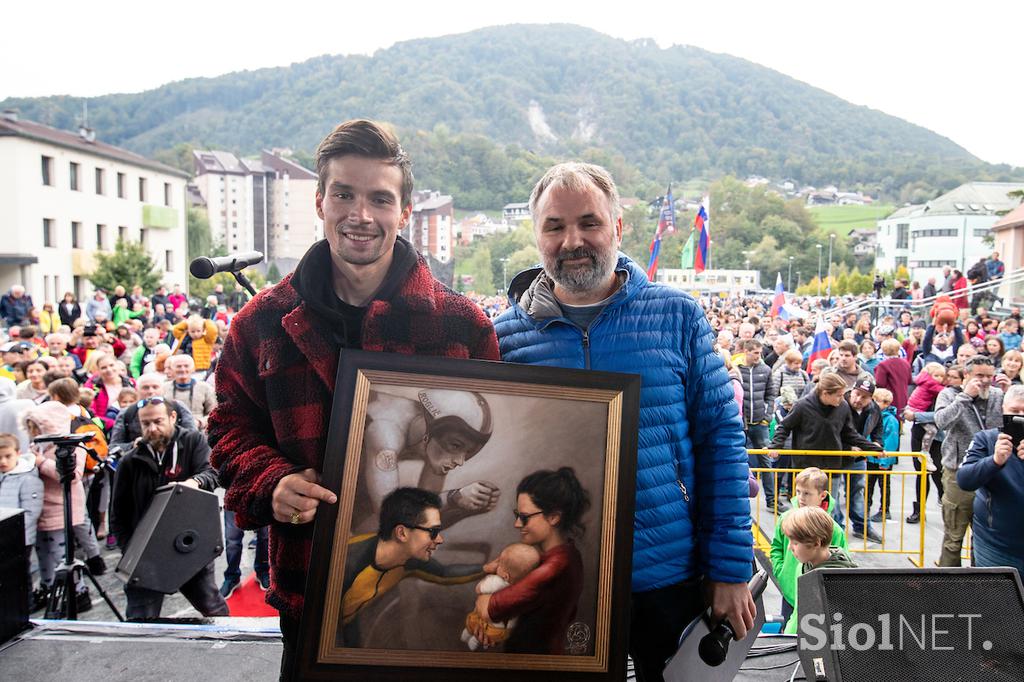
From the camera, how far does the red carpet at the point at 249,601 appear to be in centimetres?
548

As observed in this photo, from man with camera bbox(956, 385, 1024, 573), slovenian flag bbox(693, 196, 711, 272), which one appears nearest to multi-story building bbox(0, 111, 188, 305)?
slovenian flag bbox(693, 196, 711, 272)

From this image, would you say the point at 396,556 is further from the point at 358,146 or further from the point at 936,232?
the point at 936,232

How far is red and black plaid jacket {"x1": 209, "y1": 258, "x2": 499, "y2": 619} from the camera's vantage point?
195 cm

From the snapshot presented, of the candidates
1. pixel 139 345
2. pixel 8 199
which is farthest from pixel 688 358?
pixel 8 199

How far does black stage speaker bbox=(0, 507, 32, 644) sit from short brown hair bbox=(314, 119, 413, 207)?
2.65m

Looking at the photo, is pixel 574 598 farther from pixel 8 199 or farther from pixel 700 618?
pixel 8 199

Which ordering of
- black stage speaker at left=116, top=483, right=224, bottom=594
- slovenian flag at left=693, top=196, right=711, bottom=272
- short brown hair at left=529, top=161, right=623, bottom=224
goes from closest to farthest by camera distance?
short brown hair at left=529, top=161, right=623, bottom=224 < black stage speaker at left=116, top=483, right=224, bottom=594 < slovenian flag at left=693, top=196, right=711, bottom=272

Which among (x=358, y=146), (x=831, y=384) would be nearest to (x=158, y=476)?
(x=358, y=146)

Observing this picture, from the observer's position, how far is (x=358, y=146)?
1973 millimetres

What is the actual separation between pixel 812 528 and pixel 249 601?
421 centimetres

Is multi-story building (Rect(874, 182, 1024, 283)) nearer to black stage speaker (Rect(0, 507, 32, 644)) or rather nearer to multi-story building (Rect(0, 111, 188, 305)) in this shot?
multi-story building (Rect(0, 111, 188, 305))

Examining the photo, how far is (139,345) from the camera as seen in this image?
12.0 metres

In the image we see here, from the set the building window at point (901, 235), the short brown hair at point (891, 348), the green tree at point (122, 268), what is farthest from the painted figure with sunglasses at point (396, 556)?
the building window at point (901, 235)

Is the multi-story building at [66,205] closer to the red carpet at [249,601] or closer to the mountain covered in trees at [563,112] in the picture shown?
the red carpet at [249,601]
